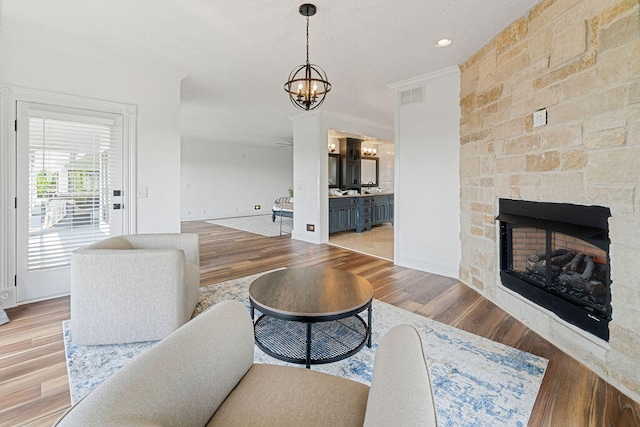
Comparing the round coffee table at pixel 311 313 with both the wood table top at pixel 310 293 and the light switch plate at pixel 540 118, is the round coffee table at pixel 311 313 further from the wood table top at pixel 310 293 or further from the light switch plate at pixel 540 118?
the light switch plate at pixel 540 118

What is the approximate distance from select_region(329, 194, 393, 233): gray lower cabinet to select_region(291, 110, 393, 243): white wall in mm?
502

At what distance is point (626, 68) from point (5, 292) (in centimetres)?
505

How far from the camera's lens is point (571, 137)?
6.85ft

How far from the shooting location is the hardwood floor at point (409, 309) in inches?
61.4

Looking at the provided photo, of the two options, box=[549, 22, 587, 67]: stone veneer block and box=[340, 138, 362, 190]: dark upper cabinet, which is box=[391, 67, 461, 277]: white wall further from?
box=[340, 138, 362, 190]: dark upper cabinet

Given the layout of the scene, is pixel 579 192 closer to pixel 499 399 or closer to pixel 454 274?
pixel 499 399

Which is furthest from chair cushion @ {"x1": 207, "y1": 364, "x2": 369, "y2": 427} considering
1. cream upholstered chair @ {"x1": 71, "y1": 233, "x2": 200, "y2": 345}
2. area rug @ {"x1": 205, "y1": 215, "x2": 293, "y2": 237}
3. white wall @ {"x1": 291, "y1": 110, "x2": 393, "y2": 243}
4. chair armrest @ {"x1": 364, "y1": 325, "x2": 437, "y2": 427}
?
area rug @ {"x1": 205, "y1": 215, "x2": 293, "y2": 237}

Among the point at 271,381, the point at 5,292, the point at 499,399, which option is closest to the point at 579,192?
the point at 499,399

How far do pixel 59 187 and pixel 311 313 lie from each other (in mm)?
2980

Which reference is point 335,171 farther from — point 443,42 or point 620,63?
point 620,63

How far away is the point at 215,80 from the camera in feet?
13.4

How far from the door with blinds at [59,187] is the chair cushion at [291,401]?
9.97ft

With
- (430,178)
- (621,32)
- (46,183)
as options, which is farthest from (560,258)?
(46,183)

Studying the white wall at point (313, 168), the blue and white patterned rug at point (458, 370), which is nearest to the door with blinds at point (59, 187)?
the blue and white patterned rug at point (458, 370)
